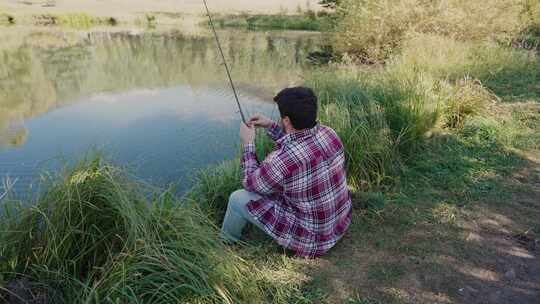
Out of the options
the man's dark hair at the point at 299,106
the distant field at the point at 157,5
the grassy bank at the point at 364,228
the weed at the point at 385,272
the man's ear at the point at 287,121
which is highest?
the distant field at the point at 157,5

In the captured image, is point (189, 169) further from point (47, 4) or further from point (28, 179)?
point (47, 4)

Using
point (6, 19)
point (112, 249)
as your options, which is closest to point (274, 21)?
point (6, 19)

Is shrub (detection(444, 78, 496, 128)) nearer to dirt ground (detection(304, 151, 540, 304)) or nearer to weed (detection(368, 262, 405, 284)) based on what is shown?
dirt ground (detection(304, 151, 540, 304))

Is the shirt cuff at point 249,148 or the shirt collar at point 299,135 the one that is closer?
the shirt collar at point 299,135

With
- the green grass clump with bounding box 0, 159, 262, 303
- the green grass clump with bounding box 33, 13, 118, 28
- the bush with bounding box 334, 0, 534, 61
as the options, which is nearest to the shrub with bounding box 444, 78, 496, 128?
the green grass clump with bounding box 0, 159, 262, 303

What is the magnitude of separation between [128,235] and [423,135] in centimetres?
343

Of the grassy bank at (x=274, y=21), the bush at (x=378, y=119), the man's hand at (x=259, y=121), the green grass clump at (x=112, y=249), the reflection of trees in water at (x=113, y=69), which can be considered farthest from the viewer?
the grassy bank at (x=274, y=21)

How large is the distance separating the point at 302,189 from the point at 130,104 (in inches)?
258

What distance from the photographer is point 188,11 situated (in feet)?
113

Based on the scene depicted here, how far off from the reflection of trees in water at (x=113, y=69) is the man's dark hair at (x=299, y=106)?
5.31m

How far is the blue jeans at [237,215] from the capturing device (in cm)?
250

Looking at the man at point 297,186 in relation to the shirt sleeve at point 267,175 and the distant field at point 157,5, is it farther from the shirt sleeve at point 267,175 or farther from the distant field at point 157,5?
the distant field at point 157,5

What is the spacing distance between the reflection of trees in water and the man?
5.02 metres

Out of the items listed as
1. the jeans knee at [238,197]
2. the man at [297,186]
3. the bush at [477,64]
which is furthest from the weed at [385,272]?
the bush at [477,64]
